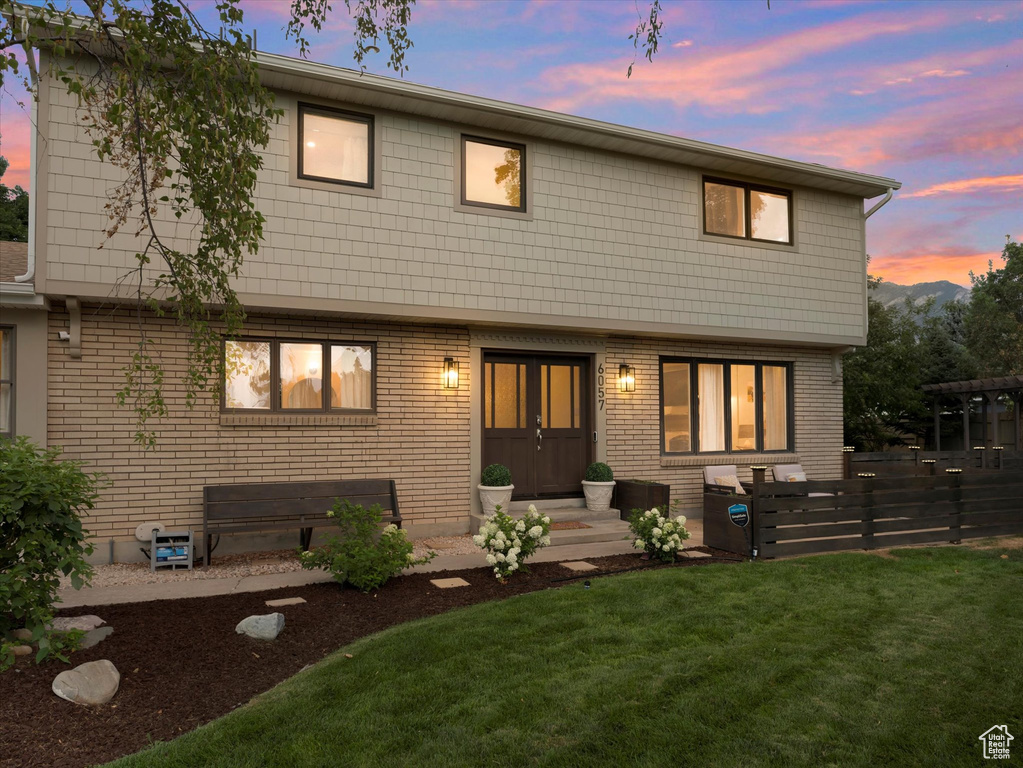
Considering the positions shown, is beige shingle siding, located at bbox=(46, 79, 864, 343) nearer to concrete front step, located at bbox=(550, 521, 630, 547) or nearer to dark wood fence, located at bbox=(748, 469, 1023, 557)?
concrete front step, located at bbox=(550, 521, 630, 547)

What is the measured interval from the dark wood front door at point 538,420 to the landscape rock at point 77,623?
5811 mm

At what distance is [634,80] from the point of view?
5121 mm

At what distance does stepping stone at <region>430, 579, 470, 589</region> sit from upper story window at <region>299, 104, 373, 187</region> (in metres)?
5.32

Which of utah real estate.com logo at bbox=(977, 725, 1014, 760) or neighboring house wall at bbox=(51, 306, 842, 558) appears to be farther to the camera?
neighboring house wall at bbox=(51, 306, 842, 558)

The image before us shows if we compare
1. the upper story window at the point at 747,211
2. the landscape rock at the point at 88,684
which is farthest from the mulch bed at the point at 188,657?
the upper story window at the point at 747,211

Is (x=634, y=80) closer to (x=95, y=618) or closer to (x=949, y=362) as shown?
(x=95, y=618)

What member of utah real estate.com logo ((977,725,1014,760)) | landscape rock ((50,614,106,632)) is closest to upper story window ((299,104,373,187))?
landscape rock ((50,614,106,632))

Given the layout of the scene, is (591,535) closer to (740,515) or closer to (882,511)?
(740,515)

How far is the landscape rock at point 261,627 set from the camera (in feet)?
16.8

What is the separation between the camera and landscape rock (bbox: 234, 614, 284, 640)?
512 centimetres

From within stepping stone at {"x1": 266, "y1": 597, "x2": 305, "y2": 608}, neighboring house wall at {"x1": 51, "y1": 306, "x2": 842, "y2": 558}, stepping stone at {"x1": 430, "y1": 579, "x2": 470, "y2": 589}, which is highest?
neighboring house wall at {"x1": 51, "y1": 306, "x2": 842, "y2": 558}

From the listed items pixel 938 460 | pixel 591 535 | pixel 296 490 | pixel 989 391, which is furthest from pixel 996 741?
pixel 989 391

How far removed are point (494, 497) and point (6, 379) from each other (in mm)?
6096

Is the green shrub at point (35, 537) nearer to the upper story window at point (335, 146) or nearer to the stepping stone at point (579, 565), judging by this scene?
the stepping stone at point (579, 565)
